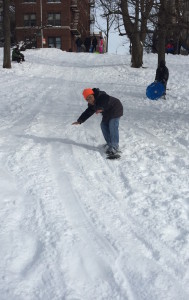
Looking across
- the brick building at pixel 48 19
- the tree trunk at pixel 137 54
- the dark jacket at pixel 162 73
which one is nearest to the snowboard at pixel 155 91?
the dark jacket at pixel 162 73

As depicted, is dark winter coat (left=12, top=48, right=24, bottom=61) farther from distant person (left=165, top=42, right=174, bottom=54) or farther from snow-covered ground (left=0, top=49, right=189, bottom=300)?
distant person (left=165, top=42, right=174, bottom=54)

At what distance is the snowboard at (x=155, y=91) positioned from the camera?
12.3m

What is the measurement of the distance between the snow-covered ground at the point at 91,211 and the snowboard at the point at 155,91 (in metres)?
2.97

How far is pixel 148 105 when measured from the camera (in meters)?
11.8

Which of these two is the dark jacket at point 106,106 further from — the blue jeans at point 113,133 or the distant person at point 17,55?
the distant person at point 17,55

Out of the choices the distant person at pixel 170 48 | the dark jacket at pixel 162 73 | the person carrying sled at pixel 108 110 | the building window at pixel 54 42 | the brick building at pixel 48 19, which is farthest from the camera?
the building window at pixel 54 42

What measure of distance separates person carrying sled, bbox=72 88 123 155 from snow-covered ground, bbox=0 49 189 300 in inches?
12.2

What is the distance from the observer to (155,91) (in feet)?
40.6

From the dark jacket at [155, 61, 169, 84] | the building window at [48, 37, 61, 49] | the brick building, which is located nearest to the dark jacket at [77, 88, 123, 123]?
the dark jacket at [155, 61, 169, 84]

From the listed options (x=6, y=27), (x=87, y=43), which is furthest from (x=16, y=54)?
(x=87, y=43)

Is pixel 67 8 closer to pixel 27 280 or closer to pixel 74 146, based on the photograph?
pixel 74 146

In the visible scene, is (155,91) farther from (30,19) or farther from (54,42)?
(30,19)

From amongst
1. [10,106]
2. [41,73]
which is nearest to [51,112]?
[10,106]

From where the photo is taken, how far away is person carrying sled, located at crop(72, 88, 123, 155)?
6242 mm
